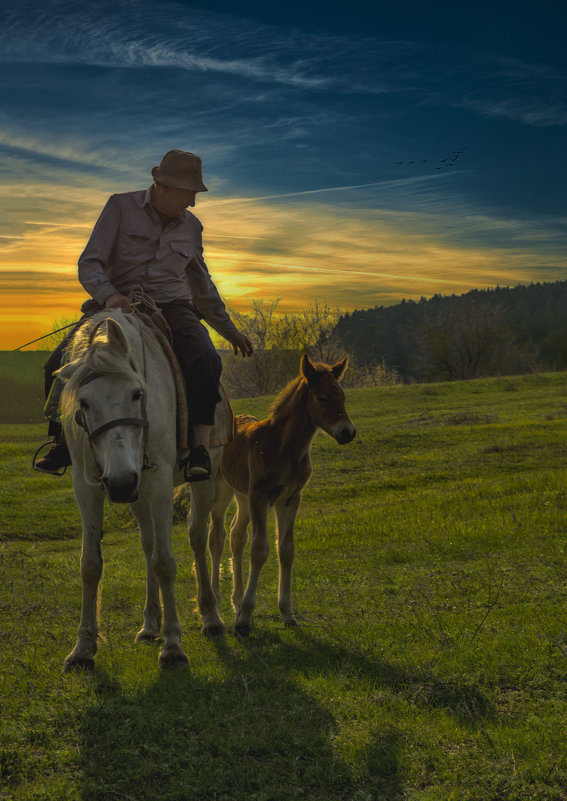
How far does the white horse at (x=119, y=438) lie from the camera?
14.1 ft

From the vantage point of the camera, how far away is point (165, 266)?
6180mm

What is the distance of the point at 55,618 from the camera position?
22.8 feet

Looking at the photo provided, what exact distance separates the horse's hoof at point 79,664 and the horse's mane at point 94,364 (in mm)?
1899

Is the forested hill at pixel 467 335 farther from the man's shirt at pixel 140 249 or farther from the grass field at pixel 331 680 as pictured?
the man's shirt at pixel 140 249

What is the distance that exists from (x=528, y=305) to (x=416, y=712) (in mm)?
127719

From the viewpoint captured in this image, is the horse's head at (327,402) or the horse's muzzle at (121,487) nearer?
the horse's muzzle at (121,487)

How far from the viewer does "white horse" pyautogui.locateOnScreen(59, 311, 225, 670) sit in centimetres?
430

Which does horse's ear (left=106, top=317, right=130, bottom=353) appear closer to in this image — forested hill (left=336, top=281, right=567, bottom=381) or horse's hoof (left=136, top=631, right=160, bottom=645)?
horse's hoof (left=136, top=631, right=160, bottom=645)

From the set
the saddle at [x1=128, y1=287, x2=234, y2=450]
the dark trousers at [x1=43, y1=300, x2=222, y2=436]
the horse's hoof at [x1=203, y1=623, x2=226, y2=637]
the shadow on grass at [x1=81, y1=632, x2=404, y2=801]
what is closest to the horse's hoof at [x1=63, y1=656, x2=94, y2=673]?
the shadow on grass at [x1=81, y1=632, x2=404, y2=801]

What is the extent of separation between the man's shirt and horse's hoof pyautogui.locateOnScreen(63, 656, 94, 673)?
2844mm

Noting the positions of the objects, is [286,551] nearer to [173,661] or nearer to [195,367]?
[173,661]

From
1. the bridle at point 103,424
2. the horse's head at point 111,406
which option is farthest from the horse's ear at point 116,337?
the bridle at point 103,424

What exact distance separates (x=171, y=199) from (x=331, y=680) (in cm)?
422

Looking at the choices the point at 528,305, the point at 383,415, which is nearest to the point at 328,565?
the point at 383,415
